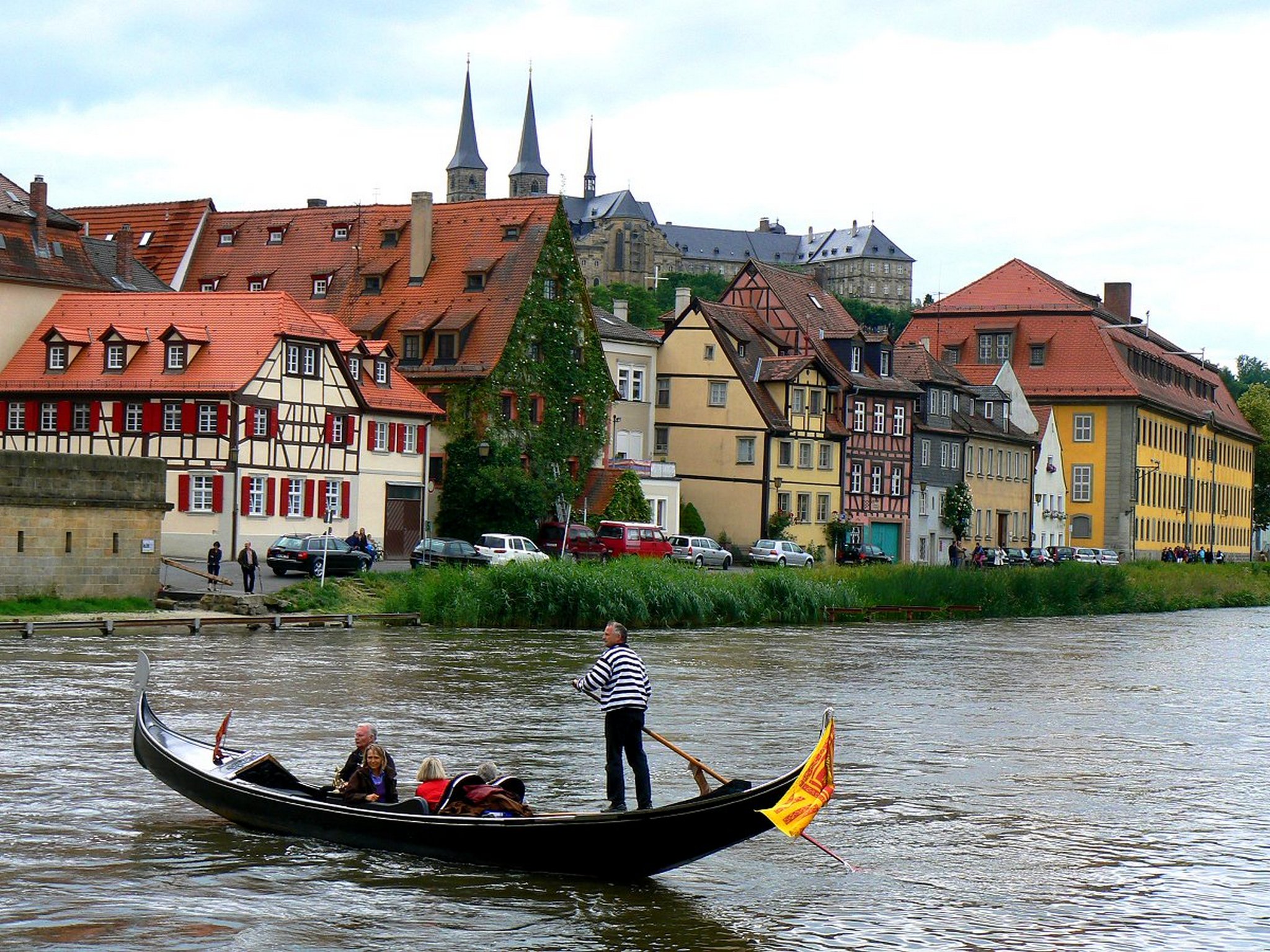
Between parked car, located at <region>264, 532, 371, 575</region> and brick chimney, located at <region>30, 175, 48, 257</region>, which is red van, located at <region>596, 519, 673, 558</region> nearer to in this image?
parked car, located at <region>264, 532, 371, 575</region>

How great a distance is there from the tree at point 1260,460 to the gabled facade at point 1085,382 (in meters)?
28.5

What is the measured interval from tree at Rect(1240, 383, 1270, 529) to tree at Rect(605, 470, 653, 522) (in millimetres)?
84997

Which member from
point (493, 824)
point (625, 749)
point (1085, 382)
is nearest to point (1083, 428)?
point (1085, 382)

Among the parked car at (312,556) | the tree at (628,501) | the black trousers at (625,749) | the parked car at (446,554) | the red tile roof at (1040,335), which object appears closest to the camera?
the black trousers at (625,749)

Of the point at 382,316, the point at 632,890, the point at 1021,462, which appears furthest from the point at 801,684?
the point at 1021,462

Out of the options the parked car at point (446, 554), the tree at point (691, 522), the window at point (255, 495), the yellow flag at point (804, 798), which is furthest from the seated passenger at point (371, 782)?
the tree at point (691, 522)

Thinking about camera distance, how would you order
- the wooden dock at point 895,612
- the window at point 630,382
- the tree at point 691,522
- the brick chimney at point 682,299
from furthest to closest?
the brick chimney at point 682,299, the window at point 630,382, the tree at point 691,522, the wooden dock at point 895,612

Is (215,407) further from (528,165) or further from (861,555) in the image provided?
(528,165)

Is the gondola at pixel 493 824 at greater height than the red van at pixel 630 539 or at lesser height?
lesser

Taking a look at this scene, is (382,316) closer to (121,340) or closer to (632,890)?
(121,340)

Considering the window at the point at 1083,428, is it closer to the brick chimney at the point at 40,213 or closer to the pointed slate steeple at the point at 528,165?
the brick chimney at the point at 40,213

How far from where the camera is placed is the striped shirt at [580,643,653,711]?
61.2 feet

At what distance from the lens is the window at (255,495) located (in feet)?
197

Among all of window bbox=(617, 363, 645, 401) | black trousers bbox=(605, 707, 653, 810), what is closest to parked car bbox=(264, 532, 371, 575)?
window bbox=(617, 363, 645, 401)
